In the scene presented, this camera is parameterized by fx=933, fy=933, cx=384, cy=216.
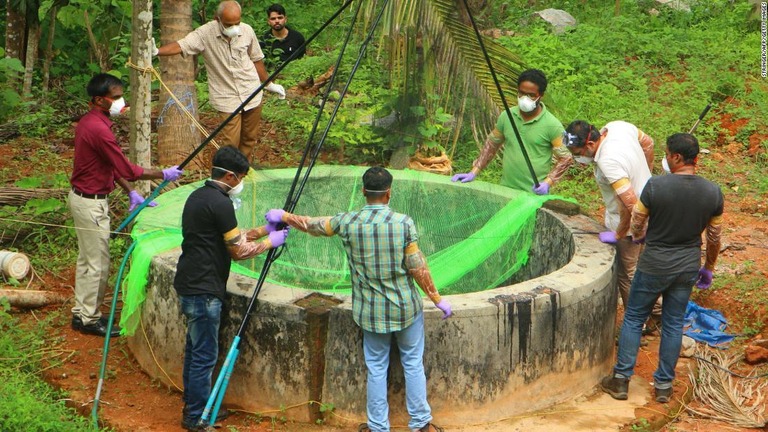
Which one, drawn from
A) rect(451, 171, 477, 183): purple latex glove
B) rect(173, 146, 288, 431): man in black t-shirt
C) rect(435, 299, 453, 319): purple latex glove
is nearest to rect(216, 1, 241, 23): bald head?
rect(451, 171, 477, 183): purple latex glove

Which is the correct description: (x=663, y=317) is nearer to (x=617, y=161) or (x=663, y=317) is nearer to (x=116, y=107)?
(x=617, y=161)

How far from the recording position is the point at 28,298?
6.68 metres

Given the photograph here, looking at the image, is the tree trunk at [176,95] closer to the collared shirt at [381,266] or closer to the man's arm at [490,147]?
the man's arm at [490,147]

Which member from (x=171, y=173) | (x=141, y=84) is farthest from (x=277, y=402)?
(x=141, y=84)

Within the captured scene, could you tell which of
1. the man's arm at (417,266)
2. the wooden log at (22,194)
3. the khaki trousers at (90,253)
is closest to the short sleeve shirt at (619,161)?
the man's arm at (417,266)

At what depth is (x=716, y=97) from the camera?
36.7ft

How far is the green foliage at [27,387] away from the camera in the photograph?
4.91 m

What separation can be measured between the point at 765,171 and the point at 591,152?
4.70m

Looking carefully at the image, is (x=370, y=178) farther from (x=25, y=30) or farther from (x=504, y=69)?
(x=25, y=30)

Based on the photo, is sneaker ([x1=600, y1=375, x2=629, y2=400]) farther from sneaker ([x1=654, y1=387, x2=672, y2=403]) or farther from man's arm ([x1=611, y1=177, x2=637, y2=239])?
man's arm ([x1=611, y1=177, x2=637, y2=239])

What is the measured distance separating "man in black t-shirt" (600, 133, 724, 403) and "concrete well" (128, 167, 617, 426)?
0.70ft

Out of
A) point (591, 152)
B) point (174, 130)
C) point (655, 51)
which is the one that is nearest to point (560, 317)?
point (591, 152)

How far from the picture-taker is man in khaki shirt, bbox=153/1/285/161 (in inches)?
305

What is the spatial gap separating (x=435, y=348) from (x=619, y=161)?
174 centimetres
